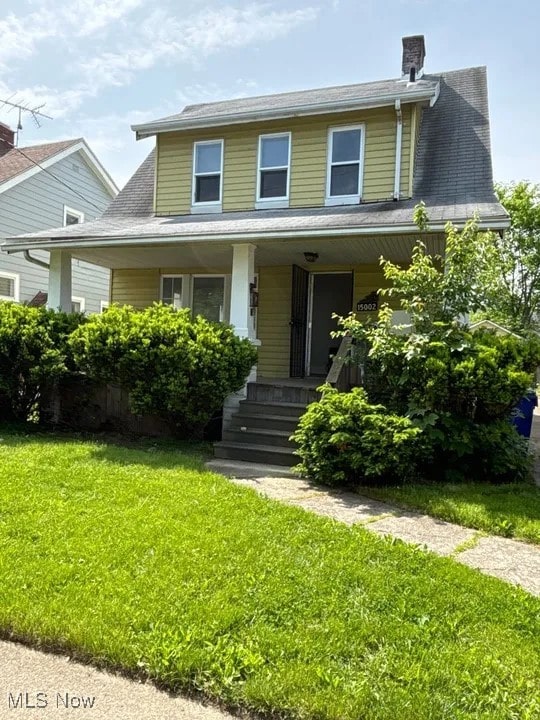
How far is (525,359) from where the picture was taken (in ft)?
18.5

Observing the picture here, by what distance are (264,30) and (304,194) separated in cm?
310

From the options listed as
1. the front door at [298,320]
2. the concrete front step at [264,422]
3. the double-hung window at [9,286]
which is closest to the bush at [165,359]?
the concrete front step at [264,422]

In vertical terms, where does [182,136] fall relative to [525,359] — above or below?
above

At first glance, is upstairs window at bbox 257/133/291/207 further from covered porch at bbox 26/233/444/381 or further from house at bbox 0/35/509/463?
covered porch at bbox 26/233/444/381

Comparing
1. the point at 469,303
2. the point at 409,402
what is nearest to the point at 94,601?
the point at 409,402

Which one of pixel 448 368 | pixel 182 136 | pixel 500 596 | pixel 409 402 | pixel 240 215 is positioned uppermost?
pixel 182 136

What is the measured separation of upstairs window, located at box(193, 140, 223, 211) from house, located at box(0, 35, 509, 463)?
0.02 metres

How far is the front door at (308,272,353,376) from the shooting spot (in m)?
10.5

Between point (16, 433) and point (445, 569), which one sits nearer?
point (445, 569)

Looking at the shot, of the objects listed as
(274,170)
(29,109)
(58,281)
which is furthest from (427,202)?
(29,109)

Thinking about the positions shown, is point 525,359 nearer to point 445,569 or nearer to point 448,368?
point 448,368

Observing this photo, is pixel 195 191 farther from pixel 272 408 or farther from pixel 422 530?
pixel 422 530

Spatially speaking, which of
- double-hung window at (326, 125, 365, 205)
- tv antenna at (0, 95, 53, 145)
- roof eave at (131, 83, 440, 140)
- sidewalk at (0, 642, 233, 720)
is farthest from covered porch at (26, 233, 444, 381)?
tv antenna at (0, 95, 53, 145)

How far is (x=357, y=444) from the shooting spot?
5.27 m
